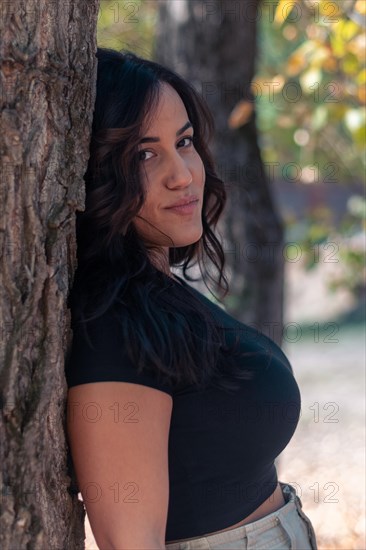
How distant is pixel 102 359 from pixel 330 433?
5.03 m

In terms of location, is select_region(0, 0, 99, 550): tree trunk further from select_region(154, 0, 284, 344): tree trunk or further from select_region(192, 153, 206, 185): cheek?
select_region(154, 0, 284, 344): tree trunk

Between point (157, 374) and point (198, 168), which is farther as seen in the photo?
point (198, 168)

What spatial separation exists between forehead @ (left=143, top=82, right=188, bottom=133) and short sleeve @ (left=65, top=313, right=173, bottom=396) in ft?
1.70

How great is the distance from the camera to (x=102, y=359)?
5.94ft

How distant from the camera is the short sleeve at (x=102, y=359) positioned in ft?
5.89

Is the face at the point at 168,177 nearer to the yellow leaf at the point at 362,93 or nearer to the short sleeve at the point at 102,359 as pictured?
the short sleeve at the point at 102,359

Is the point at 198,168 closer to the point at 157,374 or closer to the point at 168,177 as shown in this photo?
the point at 168,177

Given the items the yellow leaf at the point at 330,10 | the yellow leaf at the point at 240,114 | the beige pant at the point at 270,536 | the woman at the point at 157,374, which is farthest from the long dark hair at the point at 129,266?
the yellow leaf at the point at 240,114

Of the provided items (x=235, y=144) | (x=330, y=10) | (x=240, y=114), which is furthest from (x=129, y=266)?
(x=235, y=144)

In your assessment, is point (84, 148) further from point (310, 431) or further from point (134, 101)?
point (310, 431)

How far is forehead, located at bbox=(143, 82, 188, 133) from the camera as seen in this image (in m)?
2.14

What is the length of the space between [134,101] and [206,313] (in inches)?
20.5

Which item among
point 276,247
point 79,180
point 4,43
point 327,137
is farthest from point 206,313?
point 327,137

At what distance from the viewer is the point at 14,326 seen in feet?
5.58
